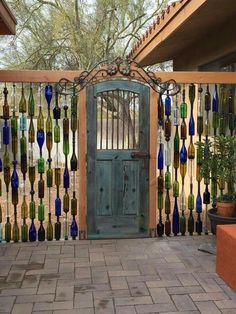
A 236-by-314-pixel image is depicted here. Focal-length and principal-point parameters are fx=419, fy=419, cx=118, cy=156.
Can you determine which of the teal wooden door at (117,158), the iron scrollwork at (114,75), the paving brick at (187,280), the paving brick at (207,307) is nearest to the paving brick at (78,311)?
the paving brick at (207,307)

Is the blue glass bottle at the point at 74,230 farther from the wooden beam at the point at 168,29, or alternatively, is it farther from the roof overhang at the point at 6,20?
the wooden beam at the point at 168,29

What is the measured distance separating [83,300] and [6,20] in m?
2.71

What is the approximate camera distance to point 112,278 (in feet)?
12.4

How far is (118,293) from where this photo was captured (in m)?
3.45

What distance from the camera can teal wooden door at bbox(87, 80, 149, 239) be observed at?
488 cm

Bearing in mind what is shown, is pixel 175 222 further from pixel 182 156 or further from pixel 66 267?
pixel 66 267

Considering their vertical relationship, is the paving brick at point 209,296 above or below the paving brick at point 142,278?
below

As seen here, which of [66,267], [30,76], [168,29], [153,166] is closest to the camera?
[66,267]

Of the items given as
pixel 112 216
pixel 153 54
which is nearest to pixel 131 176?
pixel 112 216

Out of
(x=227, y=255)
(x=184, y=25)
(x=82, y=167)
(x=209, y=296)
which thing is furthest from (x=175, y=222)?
(x=184, y=25)

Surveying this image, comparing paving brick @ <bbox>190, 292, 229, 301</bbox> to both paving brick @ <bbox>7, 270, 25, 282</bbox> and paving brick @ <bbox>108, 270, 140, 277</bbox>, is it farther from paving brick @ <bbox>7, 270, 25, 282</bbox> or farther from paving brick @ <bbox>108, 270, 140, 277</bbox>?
paving brick @ <bbox>7, 270, 25, 282</bbox>

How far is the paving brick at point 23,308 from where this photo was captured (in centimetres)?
309

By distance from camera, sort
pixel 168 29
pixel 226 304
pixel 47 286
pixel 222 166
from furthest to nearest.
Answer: pixel 168 29, pixel 222 166, pixel 47 286, pixel 226 304

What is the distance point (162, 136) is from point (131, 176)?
69 cm
